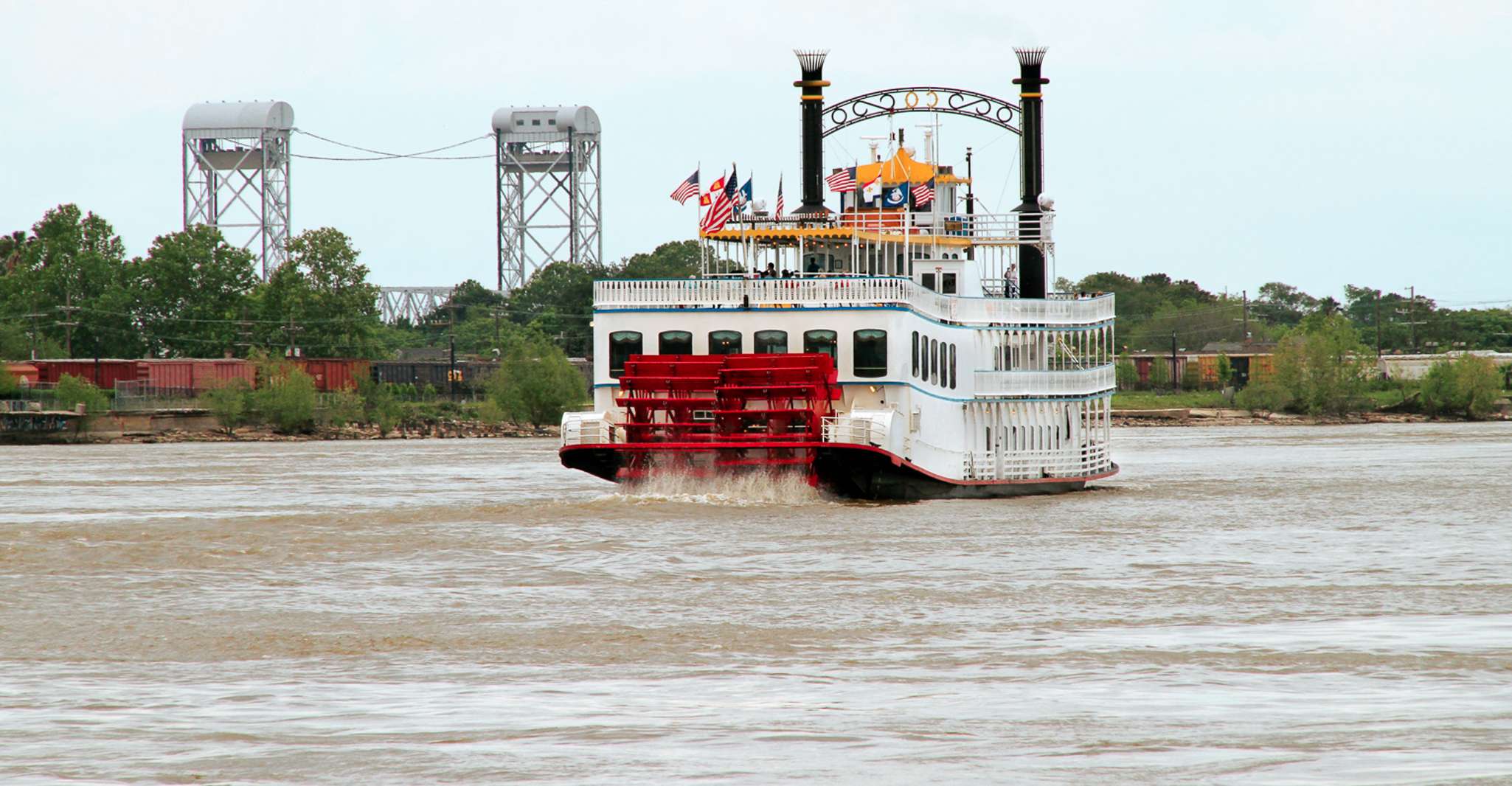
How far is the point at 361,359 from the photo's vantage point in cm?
10744

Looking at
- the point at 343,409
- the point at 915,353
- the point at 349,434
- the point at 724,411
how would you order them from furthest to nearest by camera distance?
the point at 343,409
the point at 349,434
the point at 915,353
the point at 724,411

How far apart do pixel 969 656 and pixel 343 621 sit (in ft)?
19.8

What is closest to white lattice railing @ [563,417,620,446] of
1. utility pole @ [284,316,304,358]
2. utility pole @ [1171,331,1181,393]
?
utility pole @ [284,316,304,358]

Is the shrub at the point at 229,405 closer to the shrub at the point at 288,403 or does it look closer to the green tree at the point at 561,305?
the shrub at the point at 288,403

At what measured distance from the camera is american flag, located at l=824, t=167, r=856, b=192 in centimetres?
3738

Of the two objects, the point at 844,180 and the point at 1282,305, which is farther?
the point at 1282,305

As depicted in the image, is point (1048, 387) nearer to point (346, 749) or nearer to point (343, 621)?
point (343, 621)

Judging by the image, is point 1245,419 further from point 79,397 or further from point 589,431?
point 589,431

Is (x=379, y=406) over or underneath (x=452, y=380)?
underneath

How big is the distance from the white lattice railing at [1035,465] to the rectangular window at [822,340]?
4.21 meters

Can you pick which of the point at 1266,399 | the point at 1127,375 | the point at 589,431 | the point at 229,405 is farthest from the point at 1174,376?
the point at 589,431

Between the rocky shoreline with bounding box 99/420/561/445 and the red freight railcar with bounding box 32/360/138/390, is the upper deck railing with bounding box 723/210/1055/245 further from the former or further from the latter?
the red freight railcar with bounding box 32/360/138/390

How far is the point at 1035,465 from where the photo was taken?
118 feet

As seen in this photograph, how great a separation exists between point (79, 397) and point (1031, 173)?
63.9 meters
